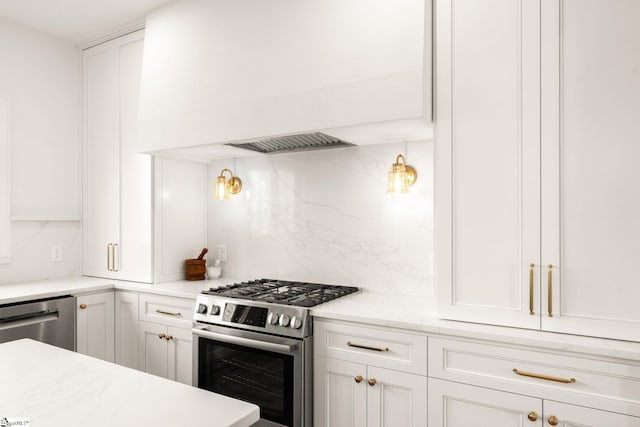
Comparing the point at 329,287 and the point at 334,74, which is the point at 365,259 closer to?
the point at 329,287

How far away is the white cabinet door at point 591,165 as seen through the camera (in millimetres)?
1614

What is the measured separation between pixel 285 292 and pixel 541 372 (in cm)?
135

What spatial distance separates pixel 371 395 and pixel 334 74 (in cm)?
154

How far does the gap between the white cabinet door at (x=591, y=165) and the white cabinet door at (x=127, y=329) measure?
2.51 meters

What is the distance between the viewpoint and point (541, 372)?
1657 millimetres

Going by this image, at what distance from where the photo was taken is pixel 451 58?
194 cm

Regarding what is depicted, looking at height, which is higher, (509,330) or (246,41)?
(246,41)

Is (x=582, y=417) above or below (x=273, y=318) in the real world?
below

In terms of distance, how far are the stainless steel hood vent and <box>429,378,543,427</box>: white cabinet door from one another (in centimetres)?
138

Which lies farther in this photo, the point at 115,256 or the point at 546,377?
the point at 115,256

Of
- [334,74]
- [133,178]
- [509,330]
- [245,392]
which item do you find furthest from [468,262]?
[133,178]

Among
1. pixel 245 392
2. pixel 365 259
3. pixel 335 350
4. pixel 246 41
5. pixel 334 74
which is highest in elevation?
pixel 246 41

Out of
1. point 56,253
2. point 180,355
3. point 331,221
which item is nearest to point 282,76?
point 331,221

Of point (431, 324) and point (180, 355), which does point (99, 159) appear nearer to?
point (180, 355)
